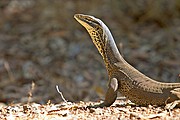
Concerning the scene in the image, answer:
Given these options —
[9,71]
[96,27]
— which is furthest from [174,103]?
Result: [9,71]

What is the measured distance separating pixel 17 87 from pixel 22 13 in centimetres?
404

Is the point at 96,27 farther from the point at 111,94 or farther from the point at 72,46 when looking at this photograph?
the point at 72,46

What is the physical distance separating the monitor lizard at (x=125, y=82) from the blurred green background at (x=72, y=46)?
376 centimetres

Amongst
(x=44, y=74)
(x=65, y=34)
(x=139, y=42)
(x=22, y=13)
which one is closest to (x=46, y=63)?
(x=44, y=74)

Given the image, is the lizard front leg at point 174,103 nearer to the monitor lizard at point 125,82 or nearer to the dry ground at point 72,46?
the monitor lizard at point 125,82

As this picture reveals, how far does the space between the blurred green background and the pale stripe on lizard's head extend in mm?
3773

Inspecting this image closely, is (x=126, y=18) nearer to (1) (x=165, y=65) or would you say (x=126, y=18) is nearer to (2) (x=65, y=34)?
(2) (x=65, y=34)

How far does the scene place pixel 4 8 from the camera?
44.5 feet

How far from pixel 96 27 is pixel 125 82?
639 millimetres

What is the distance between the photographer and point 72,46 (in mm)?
11188

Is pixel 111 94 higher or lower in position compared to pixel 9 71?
lower

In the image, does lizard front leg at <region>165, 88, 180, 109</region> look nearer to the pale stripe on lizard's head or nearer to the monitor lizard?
the monitor lizard

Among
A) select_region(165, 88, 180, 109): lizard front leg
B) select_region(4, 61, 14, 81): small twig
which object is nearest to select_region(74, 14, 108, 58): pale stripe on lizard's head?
select_region(165, 88, 180, 109): lizard front leg

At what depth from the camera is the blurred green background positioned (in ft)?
31.4
